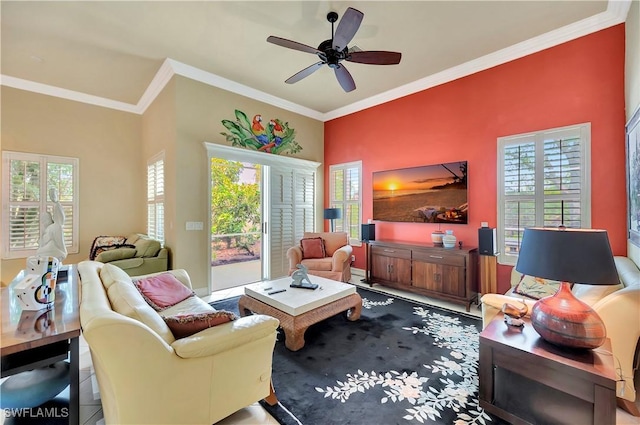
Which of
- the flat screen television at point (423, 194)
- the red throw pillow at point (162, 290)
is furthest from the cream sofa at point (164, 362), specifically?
the flat screen television at point (423, 194)

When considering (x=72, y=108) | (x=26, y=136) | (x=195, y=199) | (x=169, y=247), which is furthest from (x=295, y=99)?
(x=26, y=136)

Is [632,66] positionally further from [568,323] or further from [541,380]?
[541,380]

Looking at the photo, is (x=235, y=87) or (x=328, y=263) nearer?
(x=328, y=263)

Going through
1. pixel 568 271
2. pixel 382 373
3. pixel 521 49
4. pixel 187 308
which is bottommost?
pixel 382 373

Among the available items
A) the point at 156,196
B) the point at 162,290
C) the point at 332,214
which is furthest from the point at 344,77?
the point at 156,196

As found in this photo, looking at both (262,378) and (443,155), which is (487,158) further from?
(262,378)

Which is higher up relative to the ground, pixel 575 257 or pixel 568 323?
pixel 575 257

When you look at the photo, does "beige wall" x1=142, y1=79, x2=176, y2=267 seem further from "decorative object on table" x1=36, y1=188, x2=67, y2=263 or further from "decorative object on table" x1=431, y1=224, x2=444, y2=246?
"decorative object on table" x1=431, y1=224, x2=444, y2=246

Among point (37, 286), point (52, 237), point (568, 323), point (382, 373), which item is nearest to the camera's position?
point (568, 323)

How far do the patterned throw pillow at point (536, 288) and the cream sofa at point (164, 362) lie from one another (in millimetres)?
2596

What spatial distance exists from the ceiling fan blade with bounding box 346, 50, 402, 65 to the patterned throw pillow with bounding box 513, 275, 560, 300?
8.82 ft

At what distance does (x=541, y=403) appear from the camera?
1.62 meters

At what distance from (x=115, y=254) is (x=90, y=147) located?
261cm

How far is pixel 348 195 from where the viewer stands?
19.0 feet
